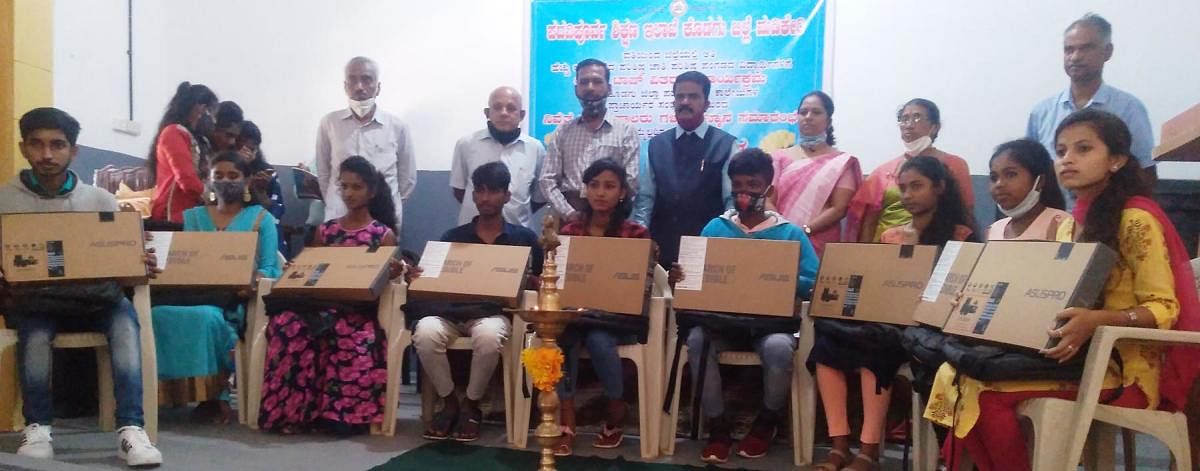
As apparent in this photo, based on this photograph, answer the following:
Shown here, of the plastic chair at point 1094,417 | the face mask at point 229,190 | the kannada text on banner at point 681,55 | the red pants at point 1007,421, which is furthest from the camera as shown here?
the kannada text on banner at point 681,55

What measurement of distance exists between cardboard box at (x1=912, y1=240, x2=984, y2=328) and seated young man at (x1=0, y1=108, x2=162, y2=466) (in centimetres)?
249

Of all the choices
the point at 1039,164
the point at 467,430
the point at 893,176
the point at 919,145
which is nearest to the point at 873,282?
the point at 1039,164

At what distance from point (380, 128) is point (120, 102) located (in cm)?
215

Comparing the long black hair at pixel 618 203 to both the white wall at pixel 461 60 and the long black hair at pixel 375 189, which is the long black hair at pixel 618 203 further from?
the white wall at pixel 461 60

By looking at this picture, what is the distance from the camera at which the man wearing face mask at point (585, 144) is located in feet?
13.9

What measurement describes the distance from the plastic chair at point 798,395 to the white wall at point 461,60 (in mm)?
2199

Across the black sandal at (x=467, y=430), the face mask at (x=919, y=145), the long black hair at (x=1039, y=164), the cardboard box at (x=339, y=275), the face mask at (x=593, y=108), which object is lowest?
the black sandal at (x=467, y=430)

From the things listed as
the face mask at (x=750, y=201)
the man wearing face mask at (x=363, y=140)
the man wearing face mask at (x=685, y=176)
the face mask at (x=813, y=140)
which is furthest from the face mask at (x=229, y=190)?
the face mask at (x=813, y=140)

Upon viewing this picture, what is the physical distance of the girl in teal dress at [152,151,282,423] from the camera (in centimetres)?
354

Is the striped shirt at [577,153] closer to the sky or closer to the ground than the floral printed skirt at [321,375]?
closer to the sky

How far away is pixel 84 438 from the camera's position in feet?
10.7

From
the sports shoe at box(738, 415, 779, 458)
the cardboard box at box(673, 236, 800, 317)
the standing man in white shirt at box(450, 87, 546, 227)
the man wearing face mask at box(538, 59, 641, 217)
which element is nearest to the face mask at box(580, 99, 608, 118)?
the man wearing face mask at box(538, 59, 641, 217)

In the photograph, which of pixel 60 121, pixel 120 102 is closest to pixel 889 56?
pixel 60 121

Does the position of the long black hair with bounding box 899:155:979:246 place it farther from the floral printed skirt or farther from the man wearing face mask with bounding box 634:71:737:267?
the floral printed skirt
